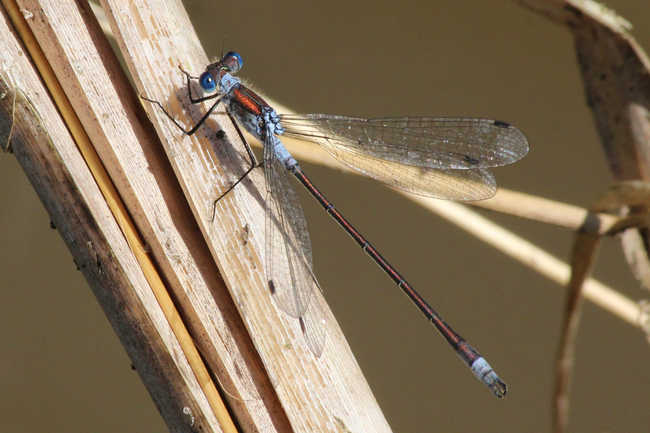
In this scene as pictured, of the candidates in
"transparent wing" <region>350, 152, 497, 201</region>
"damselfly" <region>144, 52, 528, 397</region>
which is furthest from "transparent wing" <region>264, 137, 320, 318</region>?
"transparent wing" <region>350, 152, 497, 201</region>

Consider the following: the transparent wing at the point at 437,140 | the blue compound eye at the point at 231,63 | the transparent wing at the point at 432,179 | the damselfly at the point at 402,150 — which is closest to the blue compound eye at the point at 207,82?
the damselfly at the point at 402,150

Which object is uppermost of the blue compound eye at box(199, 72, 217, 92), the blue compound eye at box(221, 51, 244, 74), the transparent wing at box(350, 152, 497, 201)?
the blue compound eye at box(221, 51, 244, 74)

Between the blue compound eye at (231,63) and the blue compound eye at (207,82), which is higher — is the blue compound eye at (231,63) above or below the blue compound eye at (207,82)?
above

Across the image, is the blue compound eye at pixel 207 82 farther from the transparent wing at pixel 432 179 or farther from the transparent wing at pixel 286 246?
the transparent wing at pixel 432 179

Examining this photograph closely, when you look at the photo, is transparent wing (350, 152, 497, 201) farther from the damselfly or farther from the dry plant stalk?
the dry plant stalk

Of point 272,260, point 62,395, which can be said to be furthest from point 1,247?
point 272,260
